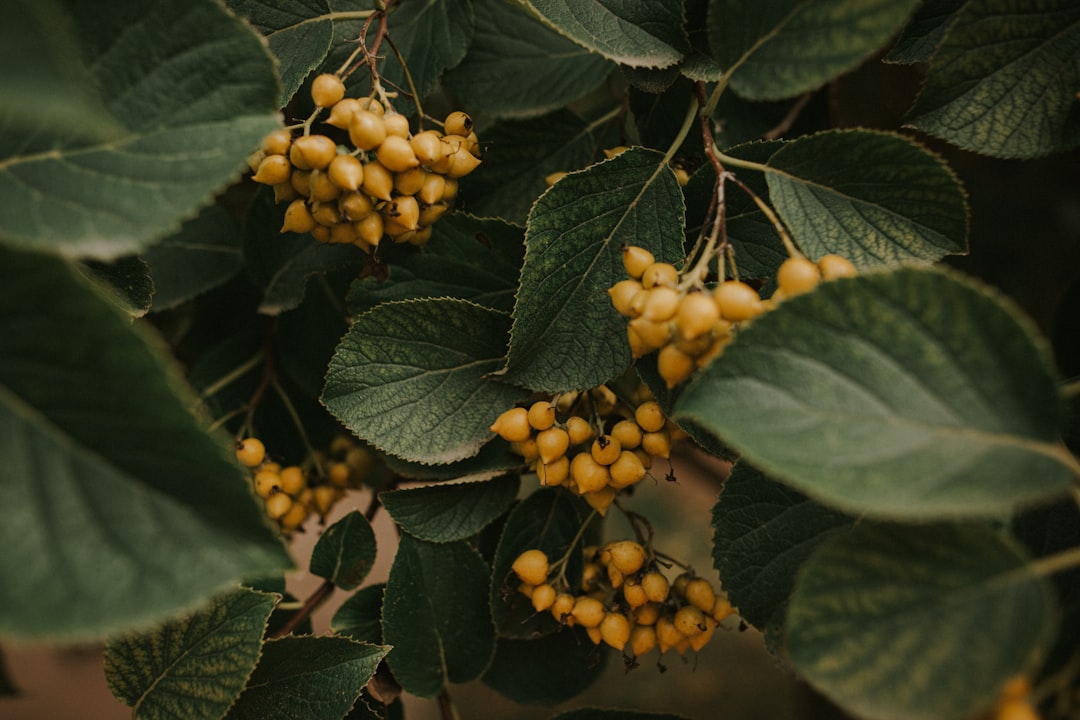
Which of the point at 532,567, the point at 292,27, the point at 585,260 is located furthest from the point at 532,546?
the point at 292,27

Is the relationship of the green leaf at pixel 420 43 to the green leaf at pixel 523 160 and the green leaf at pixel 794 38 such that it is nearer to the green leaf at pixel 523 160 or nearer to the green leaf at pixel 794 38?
the green leaf at pixel 523 160

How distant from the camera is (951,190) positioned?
1.76ft

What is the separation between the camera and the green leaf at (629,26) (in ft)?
1.92

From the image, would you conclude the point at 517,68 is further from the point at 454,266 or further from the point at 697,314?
the point at 697,314

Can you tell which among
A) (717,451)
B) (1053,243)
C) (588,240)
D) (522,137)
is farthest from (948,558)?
(1053,243)

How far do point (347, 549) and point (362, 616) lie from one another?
0.21ft

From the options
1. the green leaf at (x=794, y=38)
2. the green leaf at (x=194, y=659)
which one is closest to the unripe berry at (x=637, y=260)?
the green leaf at (x=794, y=38)

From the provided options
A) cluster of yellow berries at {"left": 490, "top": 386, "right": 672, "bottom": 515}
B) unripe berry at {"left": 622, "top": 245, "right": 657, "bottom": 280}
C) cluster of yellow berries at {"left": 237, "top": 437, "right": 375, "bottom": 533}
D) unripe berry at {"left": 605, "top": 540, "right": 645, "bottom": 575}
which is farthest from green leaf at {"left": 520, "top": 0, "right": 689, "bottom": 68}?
cluster of yellow berries at {"left": 237, "top": 437, "right": 375, "bottom": 533}

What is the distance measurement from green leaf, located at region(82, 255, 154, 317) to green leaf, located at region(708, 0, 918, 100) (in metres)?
0.45

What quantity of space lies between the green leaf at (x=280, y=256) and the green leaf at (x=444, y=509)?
0.77 feet

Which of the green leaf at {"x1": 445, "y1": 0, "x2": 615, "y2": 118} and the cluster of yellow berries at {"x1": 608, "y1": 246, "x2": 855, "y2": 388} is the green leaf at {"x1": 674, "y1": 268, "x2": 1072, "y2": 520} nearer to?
the cluster of yellow berries at {"x1": 608, "y1": 246, "x2": 855, "y2": 388}

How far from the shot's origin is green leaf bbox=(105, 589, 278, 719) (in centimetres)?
58

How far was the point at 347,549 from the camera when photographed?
0.73m

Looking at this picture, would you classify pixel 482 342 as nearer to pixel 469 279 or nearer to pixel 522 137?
pixel 469 279
